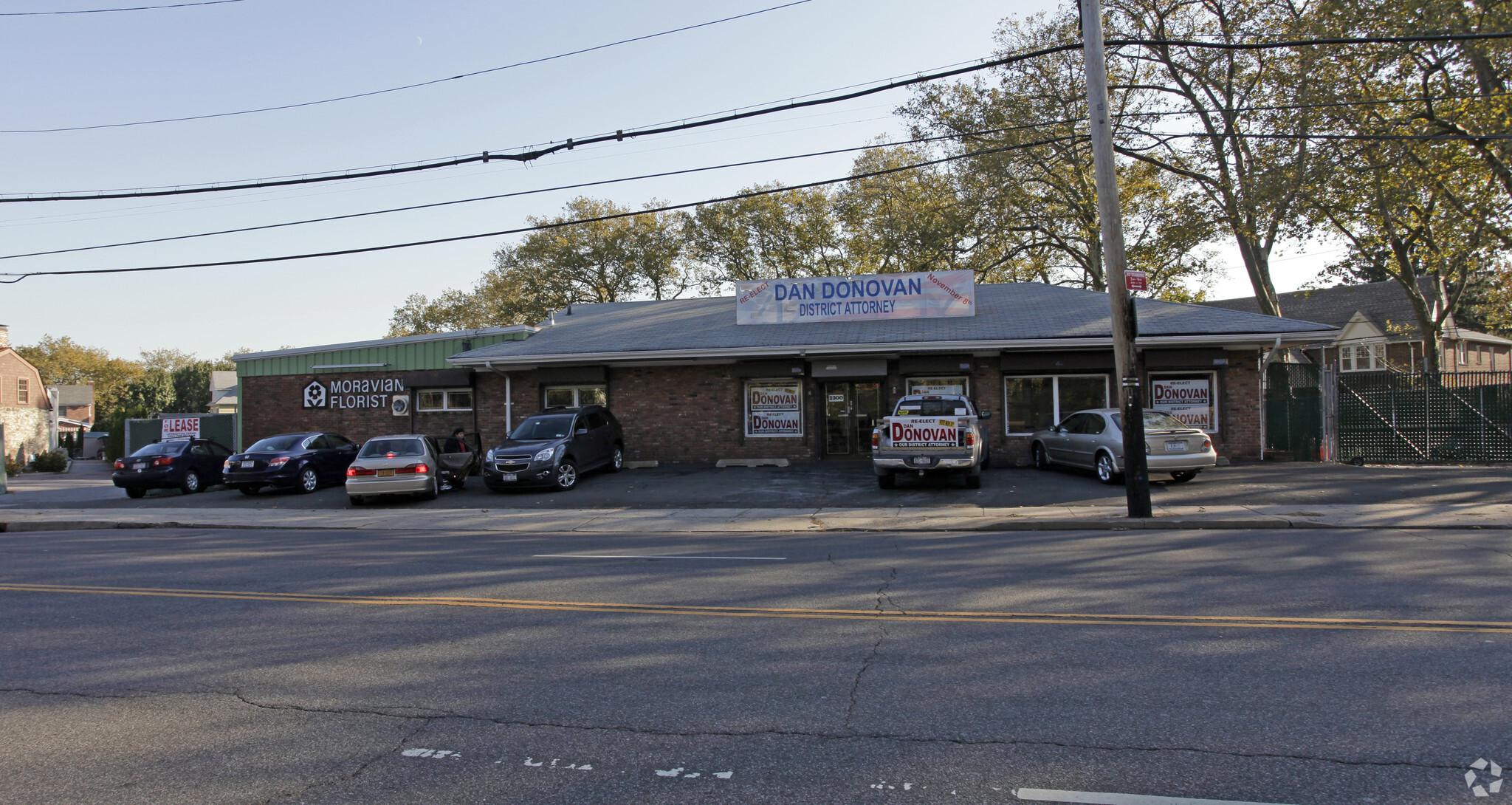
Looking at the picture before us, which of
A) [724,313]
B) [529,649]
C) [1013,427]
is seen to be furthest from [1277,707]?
[724,313]

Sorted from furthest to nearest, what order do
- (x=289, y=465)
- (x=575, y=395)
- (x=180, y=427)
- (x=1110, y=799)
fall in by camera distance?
(x=180, y=427)
(x=575, y=395)
(x=289, y=465)
(x=1110, y=799)

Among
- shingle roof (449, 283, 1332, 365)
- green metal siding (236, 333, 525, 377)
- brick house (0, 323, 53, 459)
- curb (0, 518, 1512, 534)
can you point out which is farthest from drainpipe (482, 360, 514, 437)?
brick house (0, 323, 53, 459)

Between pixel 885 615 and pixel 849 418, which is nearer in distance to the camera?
pixel 885 615

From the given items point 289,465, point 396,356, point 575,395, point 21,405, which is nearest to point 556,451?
point 575,395

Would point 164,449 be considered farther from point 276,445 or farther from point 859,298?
point 859,298

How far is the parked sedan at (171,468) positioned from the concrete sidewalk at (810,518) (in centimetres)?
330

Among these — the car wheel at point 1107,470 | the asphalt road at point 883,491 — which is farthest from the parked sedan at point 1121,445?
the asphalt road at point 883,491

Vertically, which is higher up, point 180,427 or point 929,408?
point 180,427

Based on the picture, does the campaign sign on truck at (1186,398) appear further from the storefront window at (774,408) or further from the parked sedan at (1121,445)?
the storefront window at (774,408)

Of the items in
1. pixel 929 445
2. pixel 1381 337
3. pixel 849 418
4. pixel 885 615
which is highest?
pixel 1381 337

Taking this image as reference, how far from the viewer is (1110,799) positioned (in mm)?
3457

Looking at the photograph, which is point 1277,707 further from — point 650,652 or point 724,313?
point 724,313

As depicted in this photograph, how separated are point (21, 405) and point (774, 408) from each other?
2056 inches

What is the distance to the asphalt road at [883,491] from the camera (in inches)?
589
